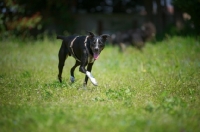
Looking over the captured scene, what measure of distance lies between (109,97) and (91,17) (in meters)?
21.6

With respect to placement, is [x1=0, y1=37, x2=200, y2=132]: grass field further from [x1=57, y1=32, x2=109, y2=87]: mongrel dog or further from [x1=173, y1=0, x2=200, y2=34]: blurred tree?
[x1=173, y1=0, x2=200, y2=34]: blurred tree

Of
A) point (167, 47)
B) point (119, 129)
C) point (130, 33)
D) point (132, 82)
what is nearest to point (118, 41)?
point (130, 33)

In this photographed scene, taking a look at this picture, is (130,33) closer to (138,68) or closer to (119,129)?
(138,68)

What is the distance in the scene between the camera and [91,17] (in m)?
27.6

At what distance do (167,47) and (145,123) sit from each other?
34.2ft

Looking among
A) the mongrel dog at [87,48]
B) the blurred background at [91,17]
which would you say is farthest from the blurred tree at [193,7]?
the mongrel dog at [87,48]

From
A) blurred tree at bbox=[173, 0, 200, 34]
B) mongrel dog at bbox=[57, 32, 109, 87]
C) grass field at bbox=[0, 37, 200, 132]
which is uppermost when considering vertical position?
blurred tree at bbox=[173, 0, 200, 34]

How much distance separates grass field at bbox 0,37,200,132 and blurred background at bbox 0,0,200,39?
462 centimetres

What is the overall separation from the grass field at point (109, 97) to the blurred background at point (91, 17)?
4617mm

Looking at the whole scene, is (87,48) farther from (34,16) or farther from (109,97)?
(34,16)

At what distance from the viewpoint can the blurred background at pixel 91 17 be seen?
17938 mm

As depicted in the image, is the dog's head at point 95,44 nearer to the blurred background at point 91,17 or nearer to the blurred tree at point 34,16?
the blurred background at point 91,17

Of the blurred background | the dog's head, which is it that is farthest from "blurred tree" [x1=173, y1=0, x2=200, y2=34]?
the dog's head

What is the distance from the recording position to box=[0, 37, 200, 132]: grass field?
454 centimetres
